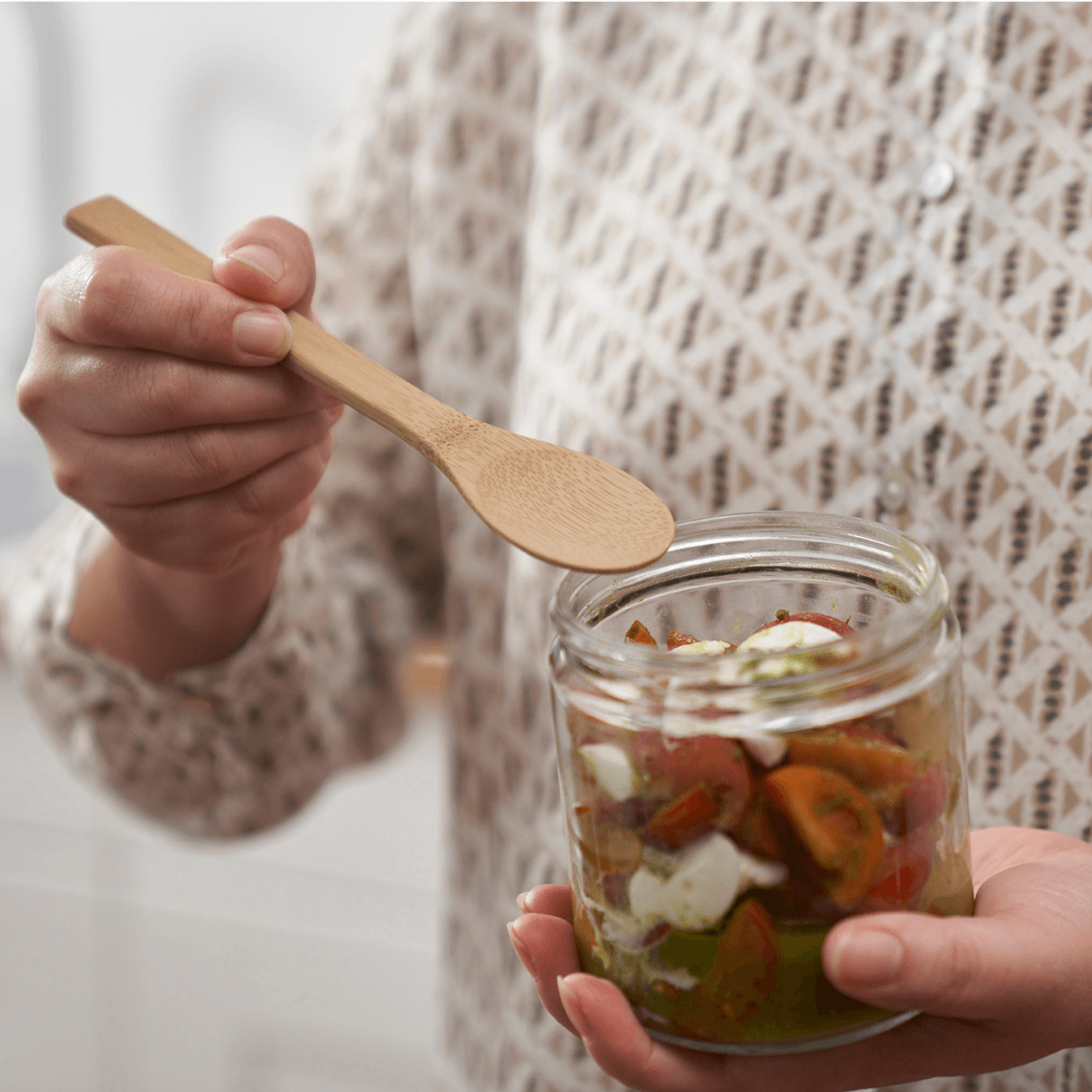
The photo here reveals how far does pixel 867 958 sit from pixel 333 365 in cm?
27

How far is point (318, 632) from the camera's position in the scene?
0.65 metres

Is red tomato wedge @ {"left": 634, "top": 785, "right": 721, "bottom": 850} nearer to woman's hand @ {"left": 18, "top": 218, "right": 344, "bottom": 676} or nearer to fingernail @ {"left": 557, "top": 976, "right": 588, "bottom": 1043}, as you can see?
fingernail @ {"left": 557, "top": 976, "right": 588, "bottom": 1043}

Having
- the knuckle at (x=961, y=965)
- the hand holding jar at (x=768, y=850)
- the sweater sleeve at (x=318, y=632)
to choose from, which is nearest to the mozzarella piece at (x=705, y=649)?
the hand holding jar at (x=768, y=850)

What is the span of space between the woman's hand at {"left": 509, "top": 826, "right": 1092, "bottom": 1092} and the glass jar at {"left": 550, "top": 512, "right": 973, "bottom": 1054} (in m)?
0.01

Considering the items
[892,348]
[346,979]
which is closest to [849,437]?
[892,348]

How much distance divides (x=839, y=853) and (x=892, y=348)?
1.05 feet

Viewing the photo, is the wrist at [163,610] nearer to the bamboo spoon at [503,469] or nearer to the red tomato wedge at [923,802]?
the bamboo spoon at [503,469]

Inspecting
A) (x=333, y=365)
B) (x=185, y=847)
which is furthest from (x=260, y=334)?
(x=185, y=847)

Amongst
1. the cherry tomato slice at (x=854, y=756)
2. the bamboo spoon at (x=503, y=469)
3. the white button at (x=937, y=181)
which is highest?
the white button at (x=937, y=181)

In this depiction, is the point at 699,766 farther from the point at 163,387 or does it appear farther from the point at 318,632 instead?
the point at 318,632

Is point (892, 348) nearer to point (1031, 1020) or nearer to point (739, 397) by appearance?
point (739, 397)

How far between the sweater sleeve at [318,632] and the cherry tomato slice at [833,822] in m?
0.38

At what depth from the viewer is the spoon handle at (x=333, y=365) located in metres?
0.36

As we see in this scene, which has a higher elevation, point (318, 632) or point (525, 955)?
point (525, 955)
